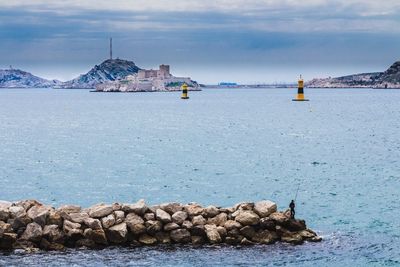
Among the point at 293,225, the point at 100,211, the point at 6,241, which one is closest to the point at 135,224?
the point at 100,211

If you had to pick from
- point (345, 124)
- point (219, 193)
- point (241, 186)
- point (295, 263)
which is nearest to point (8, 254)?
point (295, 263)

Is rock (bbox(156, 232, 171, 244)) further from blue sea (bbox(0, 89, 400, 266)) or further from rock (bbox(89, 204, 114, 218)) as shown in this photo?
rock (bbox(89, 204, 114, 218))

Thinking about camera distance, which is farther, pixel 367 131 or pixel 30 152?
pixel 367 131

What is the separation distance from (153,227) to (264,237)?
3.61 metres

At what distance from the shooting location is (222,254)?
864 inches

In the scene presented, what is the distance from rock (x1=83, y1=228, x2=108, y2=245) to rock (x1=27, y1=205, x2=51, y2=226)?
139cm

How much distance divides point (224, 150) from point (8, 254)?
39.7 metres

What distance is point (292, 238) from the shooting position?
23.4 m

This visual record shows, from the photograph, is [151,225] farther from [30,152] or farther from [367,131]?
[367,131]

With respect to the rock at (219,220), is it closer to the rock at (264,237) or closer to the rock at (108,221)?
the rock at (264,237)

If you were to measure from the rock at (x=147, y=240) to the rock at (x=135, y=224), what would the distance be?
6.6 inches

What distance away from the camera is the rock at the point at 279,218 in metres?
23.5

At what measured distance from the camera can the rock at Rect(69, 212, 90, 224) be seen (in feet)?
75.8

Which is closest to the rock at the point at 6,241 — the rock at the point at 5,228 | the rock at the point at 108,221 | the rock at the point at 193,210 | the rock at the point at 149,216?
the rock at the point at 5,228
